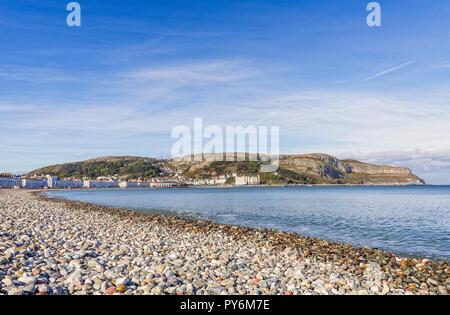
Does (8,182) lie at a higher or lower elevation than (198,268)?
lower

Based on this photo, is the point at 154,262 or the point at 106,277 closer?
the point at 106,277

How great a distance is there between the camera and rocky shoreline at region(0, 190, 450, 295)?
938 cm

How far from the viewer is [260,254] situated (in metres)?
15.2

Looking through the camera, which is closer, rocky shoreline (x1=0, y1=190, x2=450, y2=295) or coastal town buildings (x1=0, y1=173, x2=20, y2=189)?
rocky shoreline (x1=0, y1=190, x2=450, y2=295)

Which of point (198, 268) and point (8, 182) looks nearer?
point (198, 268)

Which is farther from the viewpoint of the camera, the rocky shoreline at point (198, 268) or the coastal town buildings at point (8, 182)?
the coastal town buildings at point (8, 182)

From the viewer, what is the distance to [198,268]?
467 inches

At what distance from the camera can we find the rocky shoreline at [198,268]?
30.8 ft
